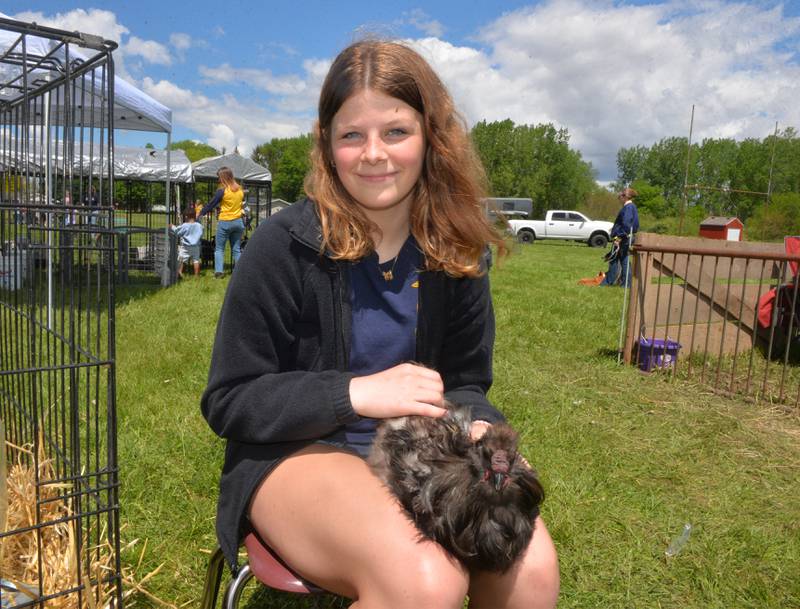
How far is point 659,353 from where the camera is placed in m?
5.55

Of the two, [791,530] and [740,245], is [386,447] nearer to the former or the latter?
[791,530]

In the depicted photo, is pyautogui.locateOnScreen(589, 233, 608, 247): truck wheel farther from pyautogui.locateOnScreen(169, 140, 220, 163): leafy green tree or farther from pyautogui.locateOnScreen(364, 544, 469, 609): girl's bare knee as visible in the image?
pyautogui.locateOnScreen(169, 140, 220, 163): leafy green tree

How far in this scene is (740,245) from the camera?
20.7 ft

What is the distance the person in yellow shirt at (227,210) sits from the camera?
34.2ft

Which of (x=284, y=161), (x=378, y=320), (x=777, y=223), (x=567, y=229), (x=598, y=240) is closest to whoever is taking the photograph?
(x=378, y=320)

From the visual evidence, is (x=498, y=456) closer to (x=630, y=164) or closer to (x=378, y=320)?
(x=378, y=320)

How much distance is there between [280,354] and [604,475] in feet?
8.58

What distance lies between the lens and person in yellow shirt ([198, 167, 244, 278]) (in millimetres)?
10438

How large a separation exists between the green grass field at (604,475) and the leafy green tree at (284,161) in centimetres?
7909

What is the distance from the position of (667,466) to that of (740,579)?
42.8 inches

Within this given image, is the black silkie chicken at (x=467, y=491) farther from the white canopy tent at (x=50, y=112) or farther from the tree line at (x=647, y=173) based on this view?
the tree line at (x=647, y=173)

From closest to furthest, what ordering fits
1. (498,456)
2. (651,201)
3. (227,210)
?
(498,456) < (227,210) < (651,201)

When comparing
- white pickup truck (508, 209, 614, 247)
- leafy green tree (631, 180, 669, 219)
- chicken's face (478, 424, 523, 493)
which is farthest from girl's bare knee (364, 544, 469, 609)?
leafy green tree (631, 180, 669, 219)

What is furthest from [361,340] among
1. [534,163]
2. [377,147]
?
[534,163]
